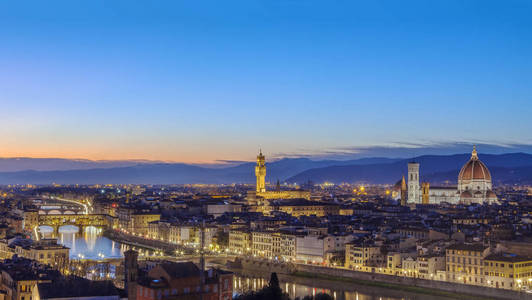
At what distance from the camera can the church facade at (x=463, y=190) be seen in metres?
86.9

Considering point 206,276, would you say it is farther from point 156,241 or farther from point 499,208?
point 499,208

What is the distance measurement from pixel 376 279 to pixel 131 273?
1699 centimetres

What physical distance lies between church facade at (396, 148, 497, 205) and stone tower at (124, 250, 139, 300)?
2639 inches

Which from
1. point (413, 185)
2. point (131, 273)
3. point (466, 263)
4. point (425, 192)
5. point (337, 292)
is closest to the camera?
point (131, 273)

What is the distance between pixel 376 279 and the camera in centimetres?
3841

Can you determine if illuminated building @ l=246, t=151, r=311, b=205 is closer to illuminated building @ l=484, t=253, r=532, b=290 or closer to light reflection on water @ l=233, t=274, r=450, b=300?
light reflection on water @ l=233, t=274, r=450, b=300

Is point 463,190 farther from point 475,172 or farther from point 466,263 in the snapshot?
point 466,263

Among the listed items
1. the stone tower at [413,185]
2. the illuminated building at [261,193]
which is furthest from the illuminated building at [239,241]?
the stone tower at [413,185]

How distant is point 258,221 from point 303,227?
7122 millimetres

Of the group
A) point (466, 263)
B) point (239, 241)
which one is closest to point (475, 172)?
point (239, 241)

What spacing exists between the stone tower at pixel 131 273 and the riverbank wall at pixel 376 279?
15.9 metres

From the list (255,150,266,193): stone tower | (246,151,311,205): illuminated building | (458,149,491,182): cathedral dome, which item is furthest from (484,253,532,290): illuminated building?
(255,150,266,193): stone tower

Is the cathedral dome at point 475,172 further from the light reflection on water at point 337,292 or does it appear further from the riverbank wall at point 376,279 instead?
the light reflection on water at point 337,292

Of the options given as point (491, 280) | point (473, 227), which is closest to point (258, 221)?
point (473, 227)
